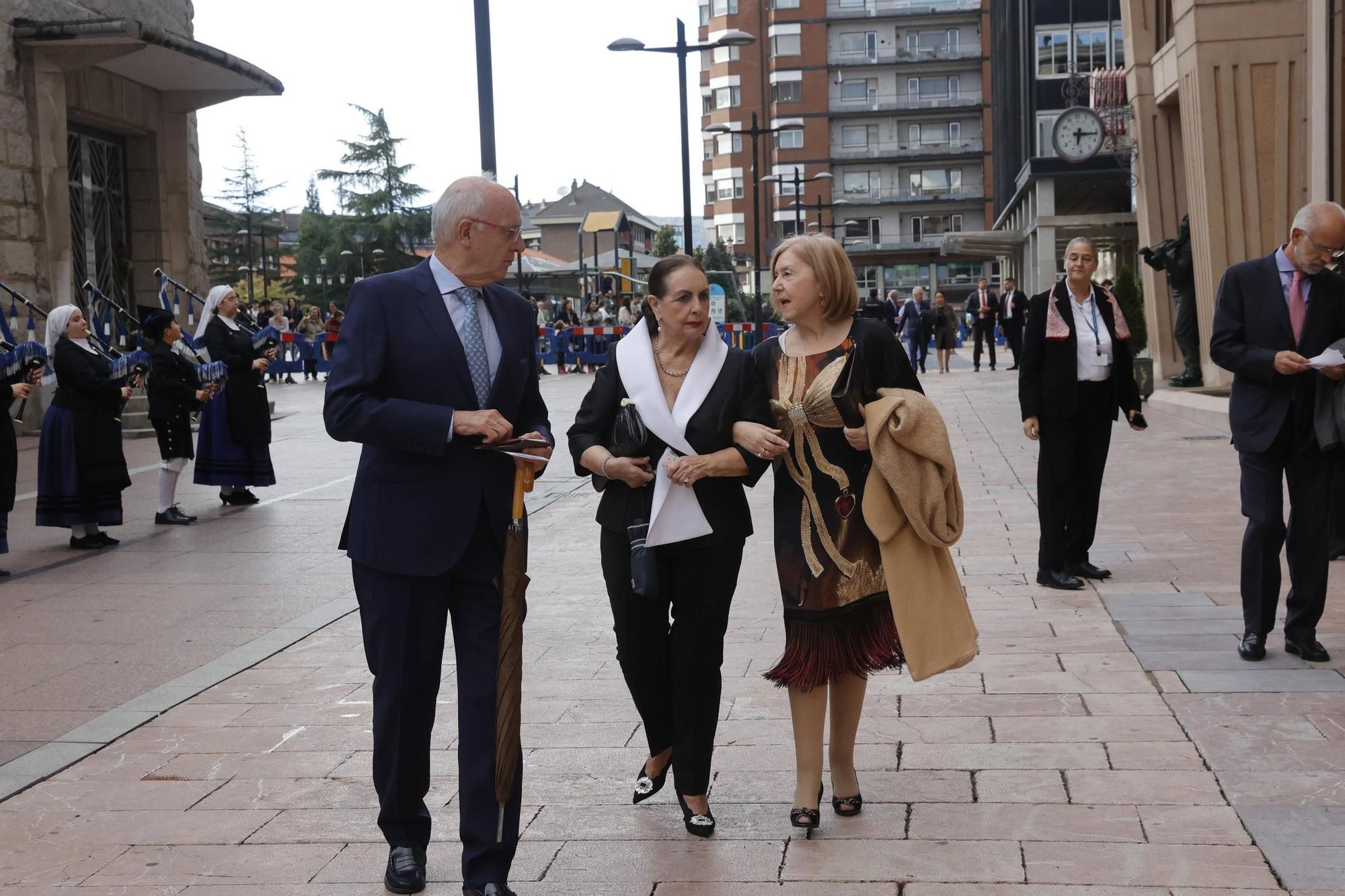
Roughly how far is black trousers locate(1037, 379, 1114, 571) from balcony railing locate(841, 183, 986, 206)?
90.0m

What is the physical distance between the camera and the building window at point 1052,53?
5528 centimetres

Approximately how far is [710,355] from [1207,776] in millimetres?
1996

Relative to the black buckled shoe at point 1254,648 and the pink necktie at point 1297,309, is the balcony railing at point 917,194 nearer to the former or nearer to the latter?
the pink necktie at point 1297,309

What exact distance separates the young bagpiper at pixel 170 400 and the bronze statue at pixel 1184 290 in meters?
13.0

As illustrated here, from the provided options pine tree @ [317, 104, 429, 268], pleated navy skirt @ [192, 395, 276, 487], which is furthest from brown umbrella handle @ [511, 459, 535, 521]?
pine tree @ [317, 104, 429, 268]

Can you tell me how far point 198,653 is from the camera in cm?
725

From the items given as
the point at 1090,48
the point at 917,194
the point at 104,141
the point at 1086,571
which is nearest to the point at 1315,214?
the point at 1086,571

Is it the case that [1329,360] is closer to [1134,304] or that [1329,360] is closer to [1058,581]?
[1058,581]

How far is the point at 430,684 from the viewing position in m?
4.13

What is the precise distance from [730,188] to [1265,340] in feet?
332

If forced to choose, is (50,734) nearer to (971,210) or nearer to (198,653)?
(198,653)

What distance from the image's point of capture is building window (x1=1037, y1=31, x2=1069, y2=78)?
55281 mm

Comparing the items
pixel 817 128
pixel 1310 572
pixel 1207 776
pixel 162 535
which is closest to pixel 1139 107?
pixel 162 535

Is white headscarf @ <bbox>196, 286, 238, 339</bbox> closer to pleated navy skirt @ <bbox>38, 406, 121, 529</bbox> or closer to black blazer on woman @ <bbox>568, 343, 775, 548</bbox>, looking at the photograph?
pleated navy skirt @ <bbox>38, 406, 121, 529</bbox>
